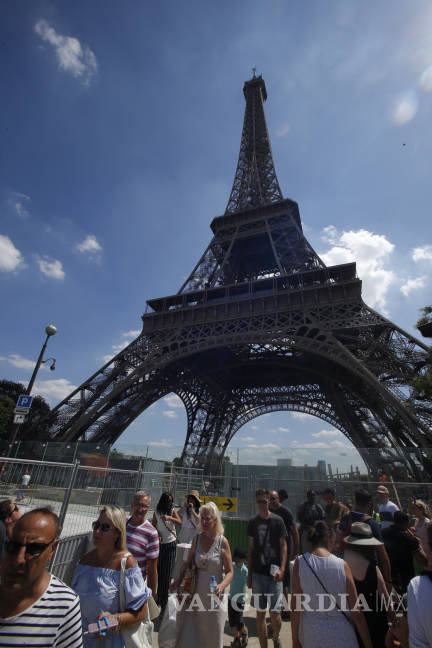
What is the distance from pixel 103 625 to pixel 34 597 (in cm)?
89

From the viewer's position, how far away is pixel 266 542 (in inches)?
160

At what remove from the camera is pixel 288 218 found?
2798 cm

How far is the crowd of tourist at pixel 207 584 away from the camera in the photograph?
149 centimetres

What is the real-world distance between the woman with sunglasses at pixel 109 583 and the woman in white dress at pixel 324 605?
1.19 m

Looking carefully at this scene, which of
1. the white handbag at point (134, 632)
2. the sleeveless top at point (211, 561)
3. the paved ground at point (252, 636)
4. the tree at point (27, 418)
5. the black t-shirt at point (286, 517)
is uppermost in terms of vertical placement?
the tree at point (27, 418)

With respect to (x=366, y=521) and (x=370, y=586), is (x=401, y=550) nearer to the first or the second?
(x=366, y=521)

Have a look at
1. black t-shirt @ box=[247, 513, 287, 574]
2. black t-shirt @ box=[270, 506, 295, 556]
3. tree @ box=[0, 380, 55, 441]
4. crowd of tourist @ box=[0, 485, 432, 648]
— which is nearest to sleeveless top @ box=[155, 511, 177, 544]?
crowd of tourist @ box=[0, 485, 432, 648]

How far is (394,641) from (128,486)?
6354 millimetres

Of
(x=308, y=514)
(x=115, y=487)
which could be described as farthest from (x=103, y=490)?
(x=308, y=514)

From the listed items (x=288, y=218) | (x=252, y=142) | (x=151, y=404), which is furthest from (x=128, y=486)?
(x=252, y=142)

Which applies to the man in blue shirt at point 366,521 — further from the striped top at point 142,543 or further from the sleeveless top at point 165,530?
the sleeveless top at point 165,530

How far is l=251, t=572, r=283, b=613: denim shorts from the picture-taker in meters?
3.88

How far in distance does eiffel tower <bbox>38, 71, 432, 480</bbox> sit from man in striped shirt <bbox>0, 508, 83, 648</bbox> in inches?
547

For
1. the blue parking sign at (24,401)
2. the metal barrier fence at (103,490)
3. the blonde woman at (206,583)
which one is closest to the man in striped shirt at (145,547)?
the blonde woman at (206,583)
